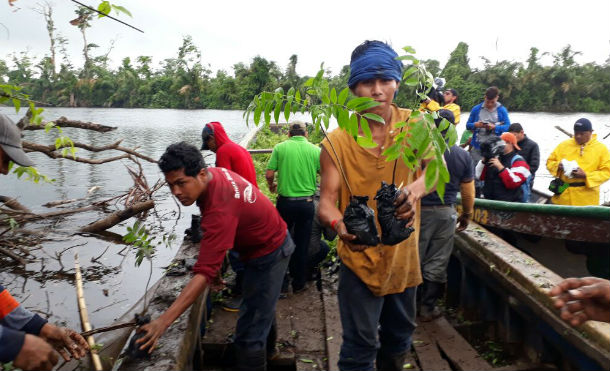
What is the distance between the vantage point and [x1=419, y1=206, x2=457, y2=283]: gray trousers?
12.1 ft

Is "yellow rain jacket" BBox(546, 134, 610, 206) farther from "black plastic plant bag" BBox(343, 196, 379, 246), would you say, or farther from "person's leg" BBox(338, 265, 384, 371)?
"black plastic plant bag" BBox(343, 196, 379, 246)

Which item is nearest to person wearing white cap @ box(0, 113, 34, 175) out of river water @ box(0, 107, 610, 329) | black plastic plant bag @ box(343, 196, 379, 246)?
black plastic plant bag @ box(343, 196, 379, 246)

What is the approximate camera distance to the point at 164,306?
325cm

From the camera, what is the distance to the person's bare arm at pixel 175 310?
91.7 inches

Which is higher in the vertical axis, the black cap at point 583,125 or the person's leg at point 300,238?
the black cap at point 583,125

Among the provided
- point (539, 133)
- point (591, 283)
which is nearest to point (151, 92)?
point (539, 133)

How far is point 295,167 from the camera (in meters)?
4.46

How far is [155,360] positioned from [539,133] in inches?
892

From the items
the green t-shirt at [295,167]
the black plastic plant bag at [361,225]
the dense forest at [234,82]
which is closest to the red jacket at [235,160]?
the green t-shirt at [295,167]

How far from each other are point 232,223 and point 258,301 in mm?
665

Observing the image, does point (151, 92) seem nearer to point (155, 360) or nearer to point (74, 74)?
point (74, 74)

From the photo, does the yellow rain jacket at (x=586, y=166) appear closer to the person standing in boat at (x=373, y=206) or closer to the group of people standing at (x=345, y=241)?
the group of people standing at (x=345, y=241)

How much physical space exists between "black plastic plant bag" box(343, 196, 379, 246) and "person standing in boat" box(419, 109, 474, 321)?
6.24 ft

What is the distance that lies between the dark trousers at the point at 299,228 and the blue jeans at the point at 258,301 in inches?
59.2
